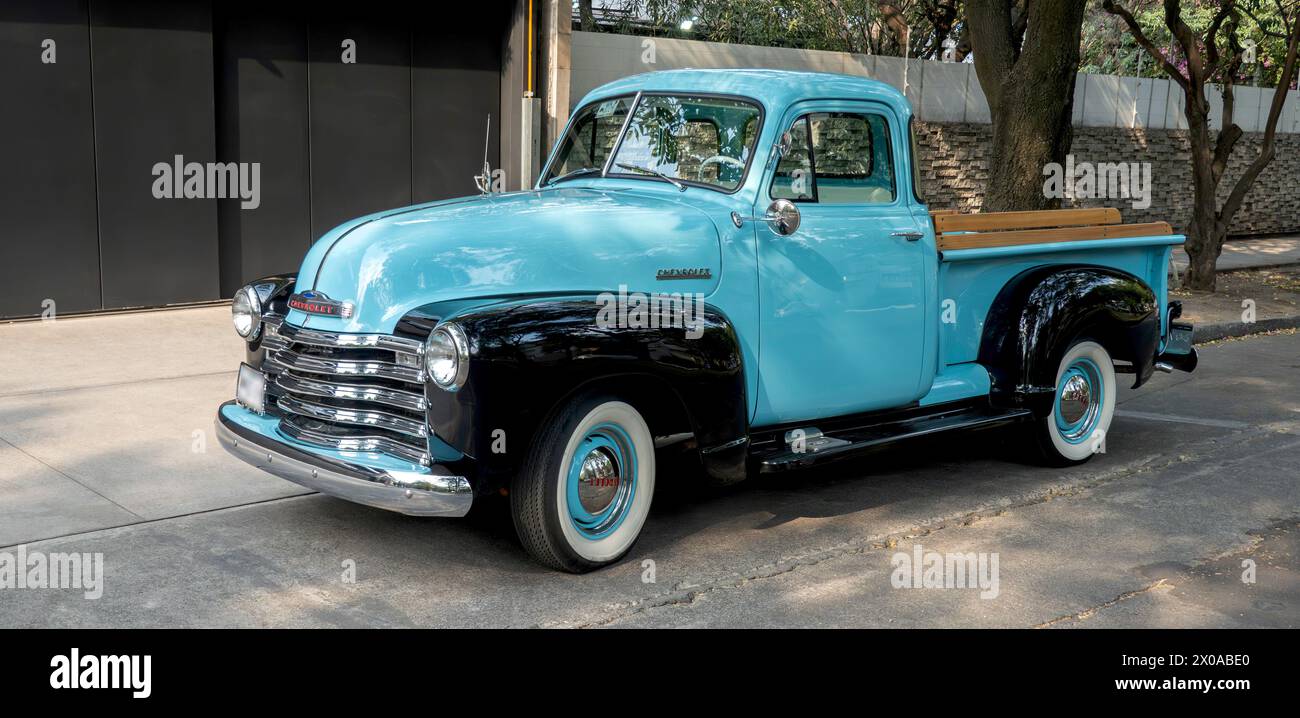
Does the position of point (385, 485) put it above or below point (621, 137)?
below

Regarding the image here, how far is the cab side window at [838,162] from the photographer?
5934mm

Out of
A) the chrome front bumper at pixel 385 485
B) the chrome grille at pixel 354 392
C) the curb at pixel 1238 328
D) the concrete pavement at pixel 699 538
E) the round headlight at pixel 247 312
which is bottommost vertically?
the concrete pavement at pixel 699 538

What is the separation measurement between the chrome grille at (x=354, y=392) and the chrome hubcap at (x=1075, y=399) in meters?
3.99

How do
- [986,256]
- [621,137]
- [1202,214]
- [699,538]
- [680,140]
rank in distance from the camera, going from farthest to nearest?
[1202,214]
[986,256]
[621,137]
[680,140]
[699,538]

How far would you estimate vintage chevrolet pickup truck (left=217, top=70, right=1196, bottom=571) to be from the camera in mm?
4723

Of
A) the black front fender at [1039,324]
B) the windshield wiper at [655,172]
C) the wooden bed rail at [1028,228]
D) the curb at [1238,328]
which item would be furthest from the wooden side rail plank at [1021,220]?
the curb at [1238,328]

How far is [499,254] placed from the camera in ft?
16.5

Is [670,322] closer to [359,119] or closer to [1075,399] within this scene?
[1075,399]

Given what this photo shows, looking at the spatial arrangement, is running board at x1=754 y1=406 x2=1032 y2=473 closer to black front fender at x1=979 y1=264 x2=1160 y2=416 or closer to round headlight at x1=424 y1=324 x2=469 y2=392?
black front fender at x1=979 y1=264 x2=1160 y2=416

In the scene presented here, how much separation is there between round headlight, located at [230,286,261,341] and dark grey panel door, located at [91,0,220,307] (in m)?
5.86

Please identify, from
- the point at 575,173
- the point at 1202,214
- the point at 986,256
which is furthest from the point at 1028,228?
the point at 1202,214

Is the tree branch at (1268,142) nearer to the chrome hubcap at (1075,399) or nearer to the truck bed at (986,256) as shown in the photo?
the truck bed at (986,256)

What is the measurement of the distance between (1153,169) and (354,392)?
18550 millimetres

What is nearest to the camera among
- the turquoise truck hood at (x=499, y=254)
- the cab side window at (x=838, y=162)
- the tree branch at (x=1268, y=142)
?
the turquoise truck hood at (x=499, y=254)
